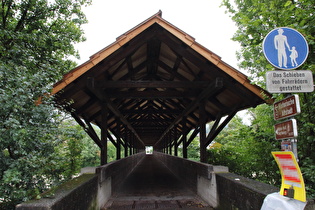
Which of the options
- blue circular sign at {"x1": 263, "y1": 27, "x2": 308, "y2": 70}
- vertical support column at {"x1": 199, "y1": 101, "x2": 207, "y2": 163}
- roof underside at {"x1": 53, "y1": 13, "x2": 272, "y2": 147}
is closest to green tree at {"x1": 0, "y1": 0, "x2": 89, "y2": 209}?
roof underside at {"x1": 53, "y1": 13, "x2": 272, "y2": 147}

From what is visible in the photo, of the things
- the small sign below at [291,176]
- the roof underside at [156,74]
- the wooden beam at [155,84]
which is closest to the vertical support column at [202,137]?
the roof underside at [156,74]

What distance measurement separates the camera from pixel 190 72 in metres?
7.21

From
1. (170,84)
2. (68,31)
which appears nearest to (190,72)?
(170,84)

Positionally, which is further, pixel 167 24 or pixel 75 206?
pixel 167 24

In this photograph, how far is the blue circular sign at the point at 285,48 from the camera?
2.71 metres

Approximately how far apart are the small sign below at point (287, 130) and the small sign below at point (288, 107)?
86mm

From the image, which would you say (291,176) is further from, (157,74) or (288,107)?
(157,74)

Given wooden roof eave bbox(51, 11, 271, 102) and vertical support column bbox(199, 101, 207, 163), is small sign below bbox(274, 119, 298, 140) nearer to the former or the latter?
wooden roof eave bbox(51, 11, 271, 102)

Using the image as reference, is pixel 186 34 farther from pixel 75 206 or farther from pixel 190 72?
pixel 75 206

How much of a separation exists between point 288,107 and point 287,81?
307 millimetres

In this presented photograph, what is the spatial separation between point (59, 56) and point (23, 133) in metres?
9.25

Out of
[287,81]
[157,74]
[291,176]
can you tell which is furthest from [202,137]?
[291,176]

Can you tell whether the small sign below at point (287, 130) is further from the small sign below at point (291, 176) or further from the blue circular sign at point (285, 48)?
the blue circular sign at point (285, 48)

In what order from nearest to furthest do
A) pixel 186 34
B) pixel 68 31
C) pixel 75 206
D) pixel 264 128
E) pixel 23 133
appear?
pixel 23 133, pixel 75 206, pixel 264 128, pixel 186 34, pixel 68 31
